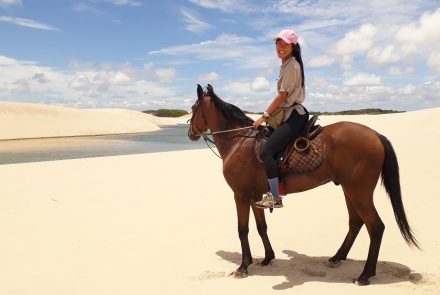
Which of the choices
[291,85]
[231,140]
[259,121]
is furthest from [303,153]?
[231,140]

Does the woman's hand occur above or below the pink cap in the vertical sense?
below

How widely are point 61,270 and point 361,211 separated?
3.93 meters

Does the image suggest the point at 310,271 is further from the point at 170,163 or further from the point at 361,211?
the point at 170,163

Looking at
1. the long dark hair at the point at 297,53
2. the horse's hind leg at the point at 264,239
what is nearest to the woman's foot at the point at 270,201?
the horse's hind leg at the point at 264,239

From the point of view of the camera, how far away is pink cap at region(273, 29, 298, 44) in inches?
177

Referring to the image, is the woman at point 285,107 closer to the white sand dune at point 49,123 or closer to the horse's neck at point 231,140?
the horse's neck at point 231,140

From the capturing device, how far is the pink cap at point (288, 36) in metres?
4.49

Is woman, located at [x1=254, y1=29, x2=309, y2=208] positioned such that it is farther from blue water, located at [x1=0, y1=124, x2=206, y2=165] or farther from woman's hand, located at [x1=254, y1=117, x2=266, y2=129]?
blue water, located at [x1=0, y1=124, x2=206, y2=165]

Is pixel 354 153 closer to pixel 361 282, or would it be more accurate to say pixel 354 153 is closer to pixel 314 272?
pixel 361 282

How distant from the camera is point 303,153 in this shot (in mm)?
4625

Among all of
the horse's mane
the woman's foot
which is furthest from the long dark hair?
the woman's foot

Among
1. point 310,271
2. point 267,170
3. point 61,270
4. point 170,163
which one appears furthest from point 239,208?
point 170,163

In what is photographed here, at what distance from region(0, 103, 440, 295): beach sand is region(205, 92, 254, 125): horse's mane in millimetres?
2055

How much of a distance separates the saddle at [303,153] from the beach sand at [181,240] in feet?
4.58
